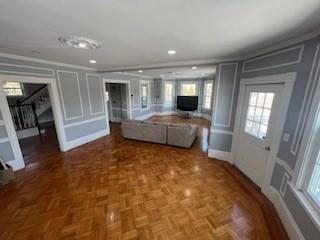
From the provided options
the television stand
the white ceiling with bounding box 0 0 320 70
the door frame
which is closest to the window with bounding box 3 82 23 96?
the white ceiling with bounding box 0 0 320 70

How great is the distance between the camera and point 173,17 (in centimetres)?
133

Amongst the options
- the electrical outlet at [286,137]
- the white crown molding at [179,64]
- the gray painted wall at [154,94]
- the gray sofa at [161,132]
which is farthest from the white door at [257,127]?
the gray painted wall at [154,94]

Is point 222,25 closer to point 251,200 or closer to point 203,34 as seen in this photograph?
point 203,34

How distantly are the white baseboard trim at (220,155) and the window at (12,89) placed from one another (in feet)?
26.4

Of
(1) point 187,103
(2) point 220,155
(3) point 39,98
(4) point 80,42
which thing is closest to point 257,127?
(2) point 220,155

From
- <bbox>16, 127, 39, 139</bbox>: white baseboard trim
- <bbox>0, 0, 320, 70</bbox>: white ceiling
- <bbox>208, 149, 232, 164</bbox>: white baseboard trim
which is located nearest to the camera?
<bbox>0, 0, 320, 70</bbox>: white ceiling

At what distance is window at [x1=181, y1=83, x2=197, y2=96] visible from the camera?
26.8ft

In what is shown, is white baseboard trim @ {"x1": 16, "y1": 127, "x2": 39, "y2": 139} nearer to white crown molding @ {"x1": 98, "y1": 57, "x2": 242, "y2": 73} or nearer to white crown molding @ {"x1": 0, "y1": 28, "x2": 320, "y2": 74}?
white crown molding @ {"x1": 0, "y1": 28, "x2": 320, "y2": 74}

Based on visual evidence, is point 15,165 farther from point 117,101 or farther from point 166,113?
point 166,113

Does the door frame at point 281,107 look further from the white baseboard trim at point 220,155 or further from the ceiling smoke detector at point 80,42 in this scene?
the ceiling smoke detector at point 80,42

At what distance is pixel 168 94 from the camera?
8.68m

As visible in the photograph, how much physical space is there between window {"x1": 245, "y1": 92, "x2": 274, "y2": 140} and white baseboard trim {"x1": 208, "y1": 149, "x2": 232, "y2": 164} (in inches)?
32.9

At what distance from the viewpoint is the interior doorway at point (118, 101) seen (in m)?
6.24

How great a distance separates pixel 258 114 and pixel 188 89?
6120 mm
